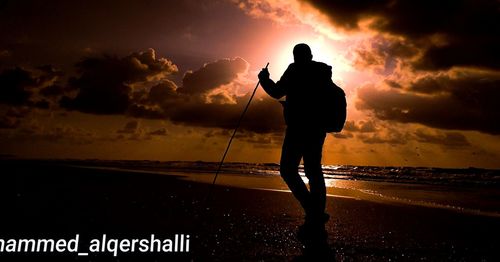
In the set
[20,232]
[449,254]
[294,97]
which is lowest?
[449,254]

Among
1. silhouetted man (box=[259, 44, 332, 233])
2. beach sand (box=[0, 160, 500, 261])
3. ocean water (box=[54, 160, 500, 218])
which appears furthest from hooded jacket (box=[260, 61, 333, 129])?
ocean water (box=[54, 160, 500, 218])

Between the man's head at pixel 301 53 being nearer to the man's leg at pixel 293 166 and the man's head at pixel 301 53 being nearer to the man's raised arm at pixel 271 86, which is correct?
the man's raised arm at pixel 271 86

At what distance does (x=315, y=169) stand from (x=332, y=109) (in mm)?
652

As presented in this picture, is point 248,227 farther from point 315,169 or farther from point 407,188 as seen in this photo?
point 407,188

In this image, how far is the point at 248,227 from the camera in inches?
177

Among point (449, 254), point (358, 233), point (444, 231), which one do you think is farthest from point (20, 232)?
point (444, 231)

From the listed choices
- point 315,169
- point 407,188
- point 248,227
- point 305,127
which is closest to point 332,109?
point 305,127

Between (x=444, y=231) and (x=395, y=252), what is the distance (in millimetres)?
1529

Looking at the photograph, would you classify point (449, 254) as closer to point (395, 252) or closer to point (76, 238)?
point (395, 252)

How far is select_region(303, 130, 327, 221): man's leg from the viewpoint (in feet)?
14.2

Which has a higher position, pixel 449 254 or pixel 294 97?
pixel 294 97

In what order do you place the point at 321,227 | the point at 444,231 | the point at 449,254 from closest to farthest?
the point at 449,254, the point at 321,227, the point at 444,231

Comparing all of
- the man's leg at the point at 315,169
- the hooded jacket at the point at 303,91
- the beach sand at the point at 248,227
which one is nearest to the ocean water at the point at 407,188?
the beach sand at the point at 248,227

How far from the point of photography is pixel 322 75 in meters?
4.46
